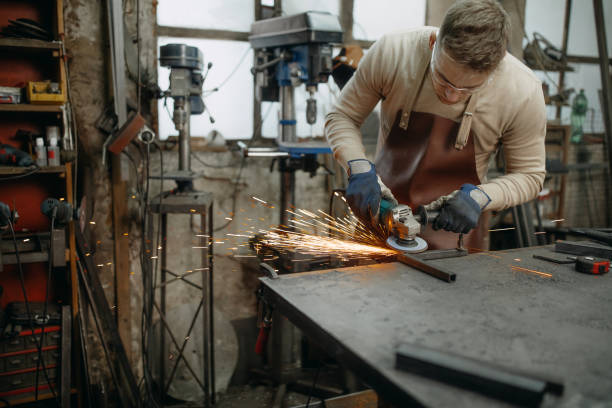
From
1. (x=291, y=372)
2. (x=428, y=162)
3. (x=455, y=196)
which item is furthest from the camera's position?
(x=291, y=372)

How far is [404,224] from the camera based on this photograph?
4.81 feet

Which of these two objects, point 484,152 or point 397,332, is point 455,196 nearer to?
point 484,152

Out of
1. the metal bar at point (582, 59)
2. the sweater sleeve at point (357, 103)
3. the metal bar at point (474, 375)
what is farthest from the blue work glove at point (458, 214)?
the metal bar at point (582, 59)

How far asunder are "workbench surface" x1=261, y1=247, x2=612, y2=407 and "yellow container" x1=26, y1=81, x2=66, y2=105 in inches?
57.7

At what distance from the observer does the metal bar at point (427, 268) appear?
127 cm

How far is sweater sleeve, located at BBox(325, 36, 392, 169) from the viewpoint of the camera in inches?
72.0

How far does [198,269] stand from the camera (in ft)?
9.89

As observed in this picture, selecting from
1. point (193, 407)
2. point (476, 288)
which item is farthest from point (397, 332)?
point (193, 407)

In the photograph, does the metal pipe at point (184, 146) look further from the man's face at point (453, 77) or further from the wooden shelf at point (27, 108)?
the man's face at point (453, 77)

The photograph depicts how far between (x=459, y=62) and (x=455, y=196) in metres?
0.46

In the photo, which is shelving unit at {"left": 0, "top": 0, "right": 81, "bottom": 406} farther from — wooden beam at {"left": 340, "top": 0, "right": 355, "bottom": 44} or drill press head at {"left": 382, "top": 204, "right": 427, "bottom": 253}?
wooden beam at {"left": 340, "top": 0, "right": 355, "bottom": 44}

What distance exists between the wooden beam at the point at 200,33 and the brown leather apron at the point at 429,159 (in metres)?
1.63

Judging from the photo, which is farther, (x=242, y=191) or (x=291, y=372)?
(x=242, y=191)

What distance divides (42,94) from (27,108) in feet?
0.30
